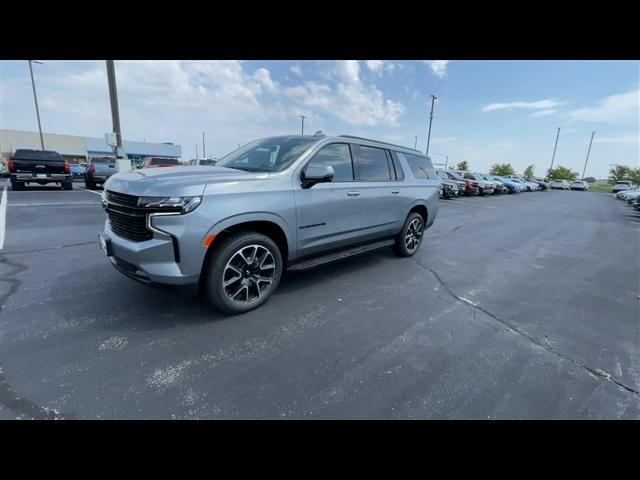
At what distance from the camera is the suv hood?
8.29 feet

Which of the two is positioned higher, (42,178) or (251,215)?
(251,215)

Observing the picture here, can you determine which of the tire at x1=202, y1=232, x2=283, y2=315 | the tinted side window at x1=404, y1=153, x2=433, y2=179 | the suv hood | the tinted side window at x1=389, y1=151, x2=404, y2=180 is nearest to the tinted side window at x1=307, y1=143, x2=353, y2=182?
the suv hood

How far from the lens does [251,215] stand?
2916 millimetres

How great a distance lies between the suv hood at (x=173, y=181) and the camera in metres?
2.53

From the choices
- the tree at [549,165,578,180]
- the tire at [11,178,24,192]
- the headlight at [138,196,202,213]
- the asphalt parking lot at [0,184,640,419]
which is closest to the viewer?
the asphalt parking lot at [0,184,640,419]

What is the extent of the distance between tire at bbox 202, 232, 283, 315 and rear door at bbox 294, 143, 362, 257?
18.3 inches

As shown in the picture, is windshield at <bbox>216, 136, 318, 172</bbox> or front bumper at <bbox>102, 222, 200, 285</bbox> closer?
A: front bumper at <bbox>102, 222, 200, 285</bbox>

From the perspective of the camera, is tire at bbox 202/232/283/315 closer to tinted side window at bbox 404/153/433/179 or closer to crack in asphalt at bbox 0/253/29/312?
crack in asphalt at bbox 0/253/29/312

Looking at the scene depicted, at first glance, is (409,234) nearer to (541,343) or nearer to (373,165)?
(373,165)

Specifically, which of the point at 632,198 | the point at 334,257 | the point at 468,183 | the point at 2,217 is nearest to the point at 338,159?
the point at 334,257

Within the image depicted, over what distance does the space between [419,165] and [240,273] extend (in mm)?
4126

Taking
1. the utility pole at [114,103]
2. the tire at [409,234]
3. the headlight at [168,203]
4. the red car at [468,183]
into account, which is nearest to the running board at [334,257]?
the tire at [409,234]

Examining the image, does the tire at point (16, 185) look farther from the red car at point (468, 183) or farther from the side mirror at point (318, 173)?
the red car at point (468, 183)

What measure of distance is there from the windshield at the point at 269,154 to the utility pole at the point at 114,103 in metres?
13.0
